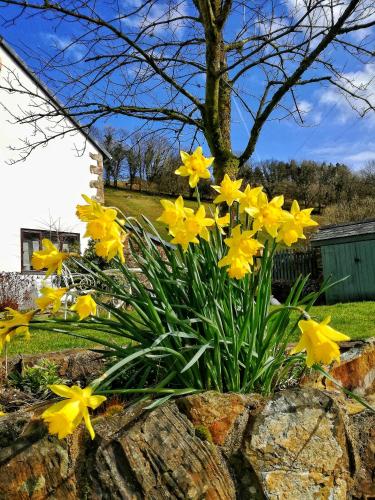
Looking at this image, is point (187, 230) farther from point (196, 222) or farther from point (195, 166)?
point (195, 166)

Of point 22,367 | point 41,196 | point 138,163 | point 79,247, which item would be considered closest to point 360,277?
point 79,247

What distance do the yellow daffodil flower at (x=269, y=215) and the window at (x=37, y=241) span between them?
10.6m

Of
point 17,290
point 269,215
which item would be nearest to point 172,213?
point 269,215

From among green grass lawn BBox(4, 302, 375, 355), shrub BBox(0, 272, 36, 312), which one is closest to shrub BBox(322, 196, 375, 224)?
shrub BBox(0, 272, 36, 312)

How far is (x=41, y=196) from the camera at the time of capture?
1255 centimetres

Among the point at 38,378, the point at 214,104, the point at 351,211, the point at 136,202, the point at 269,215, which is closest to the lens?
the point at 269,215

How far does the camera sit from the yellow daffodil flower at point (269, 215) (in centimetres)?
166

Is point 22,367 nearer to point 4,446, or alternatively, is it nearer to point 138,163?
point 4,446

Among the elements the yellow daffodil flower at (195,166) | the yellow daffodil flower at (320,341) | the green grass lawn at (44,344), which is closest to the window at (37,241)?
the green grass lawn at (44,344)

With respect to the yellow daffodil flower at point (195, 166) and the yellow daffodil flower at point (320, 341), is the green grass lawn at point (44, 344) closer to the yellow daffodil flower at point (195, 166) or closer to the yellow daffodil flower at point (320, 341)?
the yellow daffodil flower at point (195, 166)

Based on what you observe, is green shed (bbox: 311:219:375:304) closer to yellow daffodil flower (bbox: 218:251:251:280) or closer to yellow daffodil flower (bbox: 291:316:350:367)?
yellow daffodil flower (bbox: 218:251:251:280)

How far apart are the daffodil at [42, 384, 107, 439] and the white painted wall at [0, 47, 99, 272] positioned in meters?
10.8

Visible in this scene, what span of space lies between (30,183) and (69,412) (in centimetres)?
1204

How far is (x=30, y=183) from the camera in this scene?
1238 cm
